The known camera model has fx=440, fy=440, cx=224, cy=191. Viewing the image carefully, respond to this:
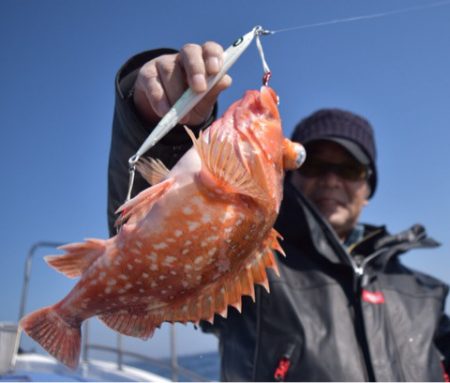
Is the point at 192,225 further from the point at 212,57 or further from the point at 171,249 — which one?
the point at 212,57

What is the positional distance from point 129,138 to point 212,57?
694 mm

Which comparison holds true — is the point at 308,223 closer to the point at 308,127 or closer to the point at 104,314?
the point at 308,127

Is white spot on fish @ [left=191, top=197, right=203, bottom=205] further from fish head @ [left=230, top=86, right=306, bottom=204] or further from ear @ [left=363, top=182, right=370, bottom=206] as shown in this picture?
ear @ [left=363, top=182, right=370, bottom=206]

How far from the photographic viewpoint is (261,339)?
3990 millimetres

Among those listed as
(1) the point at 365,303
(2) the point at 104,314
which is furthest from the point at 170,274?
(1) the point at 365,303

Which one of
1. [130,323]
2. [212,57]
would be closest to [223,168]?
[212,57]

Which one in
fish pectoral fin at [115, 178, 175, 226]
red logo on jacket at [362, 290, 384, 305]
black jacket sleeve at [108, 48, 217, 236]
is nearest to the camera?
fish pectoral fin at [115, 178, 175, 226]

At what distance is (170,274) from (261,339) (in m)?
2.64

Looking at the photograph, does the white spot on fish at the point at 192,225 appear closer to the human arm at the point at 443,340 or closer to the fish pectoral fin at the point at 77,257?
the fish pectoral fin at the point at 77,257

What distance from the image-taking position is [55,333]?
1.64 m

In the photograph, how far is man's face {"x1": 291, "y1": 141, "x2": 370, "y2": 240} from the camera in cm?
495

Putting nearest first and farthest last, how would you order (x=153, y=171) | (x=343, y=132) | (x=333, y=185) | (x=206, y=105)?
1. (x=153, y=171)
2. (x=206, y=105)
3. (x=343, y=132)
4. (x=333, y=185)

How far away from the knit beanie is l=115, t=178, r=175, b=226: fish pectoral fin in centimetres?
349

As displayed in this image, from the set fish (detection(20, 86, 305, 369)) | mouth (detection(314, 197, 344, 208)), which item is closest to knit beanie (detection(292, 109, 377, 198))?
mouth (detection(314, 197, 344, 208))
